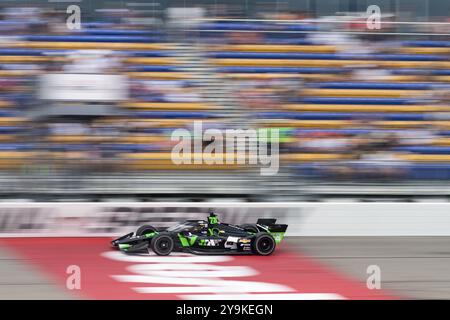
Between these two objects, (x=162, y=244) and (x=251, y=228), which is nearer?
(x=162, y=244)

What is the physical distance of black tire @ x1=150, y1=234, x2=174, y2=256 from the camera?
10.0m

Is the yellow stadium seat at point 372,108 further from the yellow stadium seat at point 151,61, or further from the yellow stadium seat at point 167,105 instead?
the yellow stadium seat at point 151,61

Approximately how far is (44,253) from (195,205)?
2.69 m

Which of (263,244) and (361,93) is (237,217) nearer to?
(263,244)

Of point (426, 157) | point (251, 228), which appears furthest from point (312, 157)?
point (251, 228)

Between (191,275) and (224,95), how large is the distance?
524 centimetres

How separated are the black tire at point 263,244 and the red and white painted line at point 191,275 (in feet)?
0.38

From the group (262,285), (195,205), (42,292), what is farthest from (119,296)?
(195,205)

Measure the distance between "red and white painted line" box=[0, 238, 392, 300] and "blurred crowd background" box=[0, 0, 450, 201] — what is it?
1807 millimetres

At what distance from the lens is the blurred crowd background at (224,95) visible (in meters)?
12.5

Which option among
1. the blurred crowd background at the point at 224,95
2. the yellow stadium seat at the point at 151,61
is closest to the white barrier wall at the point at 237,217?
the blurred crowd background at the point at 224,95

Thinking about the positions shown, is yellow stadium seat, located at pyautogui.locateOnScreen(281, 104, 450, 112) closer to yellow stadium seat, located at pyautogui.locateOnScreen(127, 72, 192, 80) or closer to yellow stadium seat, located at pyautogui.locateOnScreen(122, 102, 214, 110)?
yellow stadium seat, located at pyautogui.locateOnScreen(122, 102, 214, 110)

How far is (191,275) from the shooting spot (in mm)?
9016

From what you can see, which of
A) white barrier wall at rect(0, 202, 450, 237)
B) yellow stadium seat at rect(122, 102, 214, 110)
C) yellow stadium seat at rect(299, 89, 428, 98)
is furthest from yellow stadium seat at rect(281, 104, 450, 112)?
white barrier wall at rect(0, 202, 450, 237)
